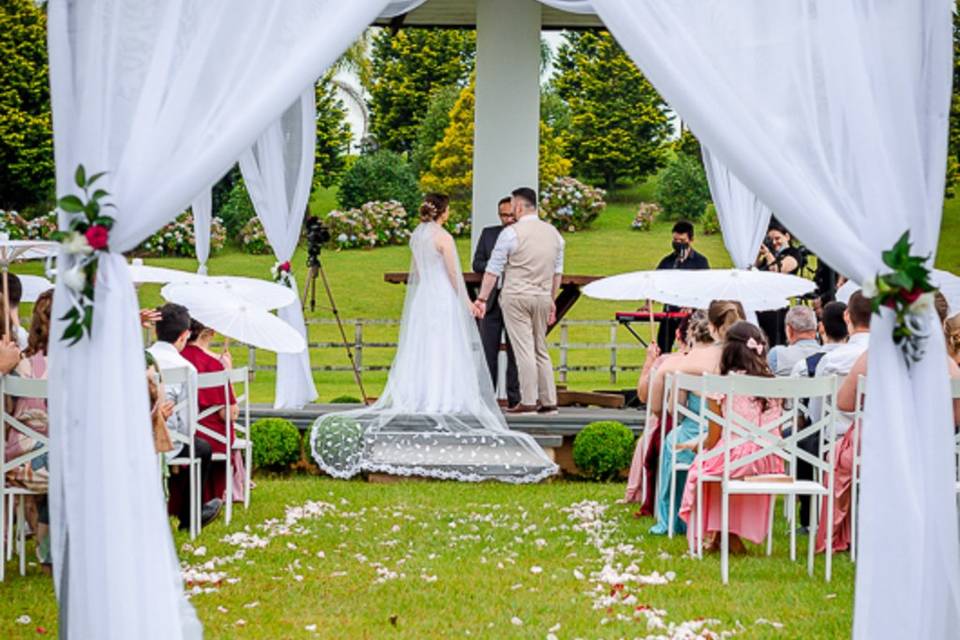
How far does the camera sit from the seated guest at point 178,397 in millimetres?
6949

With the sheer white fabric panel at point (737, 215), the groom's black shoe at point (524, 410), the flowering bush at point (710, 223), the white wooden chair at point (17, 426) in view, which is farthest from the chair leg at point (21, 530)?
the flowering bush at point (710, 223)

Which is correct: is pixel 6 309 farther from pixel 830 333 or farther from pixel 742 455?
pixel 830 333

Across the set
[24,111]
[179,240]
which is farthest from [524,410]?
[24,111]

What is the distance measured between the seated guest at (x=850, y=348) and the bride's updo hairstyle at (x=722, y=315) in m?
0.49

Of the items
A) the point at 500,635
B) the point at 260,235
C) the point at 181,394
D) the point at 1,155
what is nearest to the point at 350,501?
the point at 181,394

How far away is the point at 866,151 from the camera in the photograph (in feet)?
14.9

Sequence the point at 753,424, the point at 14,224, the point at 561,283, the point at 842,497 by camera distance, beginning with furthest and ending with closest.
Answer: the point at 14,224, the point at 561,283, the point at 842,497, the point at 753,424

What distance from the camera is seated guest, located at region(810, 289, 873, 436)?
6.69m

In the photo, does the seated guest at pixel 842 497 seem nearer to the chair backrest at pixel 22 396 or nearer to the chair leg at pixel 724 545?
the chair leg at pixel 724 545

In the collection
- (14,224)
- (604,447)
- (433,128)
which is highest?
(433,128)

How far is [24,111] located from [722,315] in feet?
73.4

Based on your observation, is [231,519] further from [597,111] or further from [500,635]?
[597,111]

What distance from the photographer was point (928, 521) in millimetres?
4500

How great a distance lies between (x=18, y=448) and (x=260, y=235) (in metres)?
19.0
